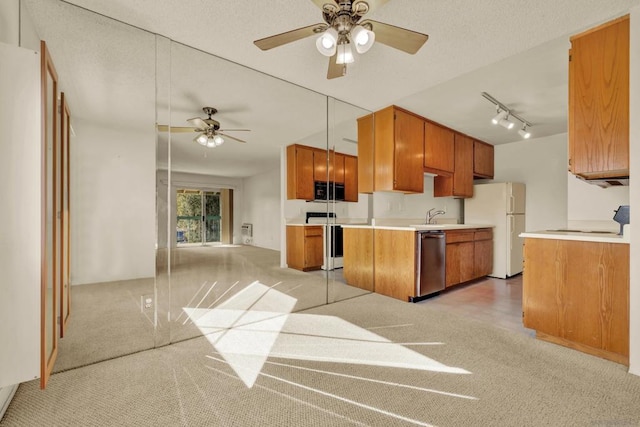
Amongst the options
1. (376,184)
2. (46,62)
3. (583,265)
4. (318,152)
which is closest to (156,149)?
(46,62)

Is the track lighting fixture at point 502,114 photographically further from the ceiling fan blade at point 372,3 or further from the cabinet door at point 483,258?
the ceiling fan blade at point 372,3

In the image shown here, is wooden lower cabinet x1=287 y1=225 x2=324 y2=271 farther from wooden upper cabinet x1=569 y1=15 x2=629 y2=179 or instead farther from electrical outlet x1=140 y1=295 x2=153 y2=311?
wooden upper cabinet x1=569 y1=15 x2=629 y2=179

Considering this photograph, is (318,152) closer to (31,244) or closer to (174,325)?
(174,325)

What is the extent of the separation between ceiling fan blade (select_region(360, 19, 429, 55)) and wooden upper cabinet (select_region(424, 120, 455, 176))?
226 centimetres

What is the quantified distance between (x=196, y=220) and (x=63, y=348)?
1.22 m

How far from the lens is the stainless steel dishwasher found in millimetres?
3102

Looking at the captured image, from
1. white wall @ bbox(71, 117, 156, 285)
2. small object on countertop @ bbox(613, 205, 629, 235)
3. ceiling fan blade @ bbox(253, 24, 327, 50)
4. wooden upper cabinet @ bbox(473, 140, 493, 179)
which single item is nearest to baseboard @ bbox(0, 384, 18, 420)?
white wall @ bbox(71, 117, 156, 285)

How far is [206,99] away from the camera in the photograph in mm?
2635

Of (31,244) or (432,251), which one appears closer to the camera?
(31,244)

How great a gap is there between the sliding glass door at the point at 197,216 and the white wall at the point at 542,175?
503cm

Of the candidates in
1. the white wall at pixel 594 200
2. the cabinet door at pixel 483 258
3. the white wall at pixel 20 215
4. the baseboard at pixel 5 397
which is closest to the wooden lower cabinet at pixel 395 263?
the cabinet door at pixel 483 258

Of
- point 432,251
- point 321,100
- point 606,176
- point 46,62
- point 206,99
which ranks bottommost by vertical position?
point 432,251

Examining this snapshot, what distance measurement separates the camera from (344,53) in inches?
70.7

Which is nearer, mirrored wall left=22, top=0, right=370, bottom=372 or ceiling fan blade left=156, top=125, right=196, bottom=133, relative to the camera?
mirrored wall left=22, top=0, right=370, bottom=372
